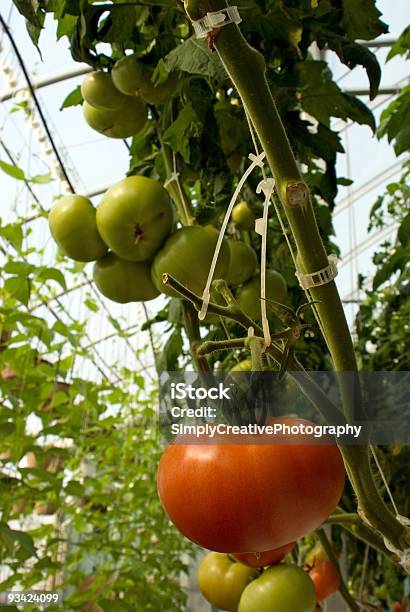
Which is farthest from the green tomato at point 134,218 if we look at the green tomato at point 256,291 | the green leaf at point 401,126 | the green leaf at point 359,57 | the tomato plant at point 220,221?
the green leaf at point 401,126

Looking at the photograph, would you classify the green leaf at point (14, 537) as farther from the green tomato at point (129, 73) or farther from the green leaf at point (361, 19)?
the green leaf at point (361, 19)

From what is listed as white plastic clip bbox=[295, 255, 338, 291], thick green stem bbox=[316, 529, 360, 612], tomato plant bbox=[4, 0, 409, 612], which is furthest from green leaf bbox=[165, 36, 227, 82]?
thick green stem bbox=[316, 529, 360, 612]

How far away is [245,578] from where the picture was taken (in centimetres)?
52

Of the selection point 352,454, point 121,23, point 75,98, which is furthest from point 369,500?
point 75,98

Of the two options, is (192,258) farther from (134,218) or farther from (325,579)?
(325,579)

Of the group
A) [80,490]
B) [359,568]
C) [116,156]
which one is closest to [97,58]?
[80,490]

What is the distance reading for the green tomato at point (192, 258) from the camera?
1.66 ft

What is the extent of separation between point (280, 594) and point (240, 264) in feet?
1.00

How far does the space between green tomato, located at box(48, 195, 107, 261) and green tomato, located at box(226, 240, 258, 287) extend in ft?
0.43

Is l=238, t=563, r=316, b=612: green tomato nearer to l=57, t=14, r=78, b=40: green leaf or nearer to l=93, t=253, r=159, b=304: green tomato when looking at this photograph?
l=93, t=253, r=159, b=304: green tomato

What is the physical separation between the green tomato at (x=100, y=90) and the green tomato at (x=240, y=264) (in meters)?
0.20

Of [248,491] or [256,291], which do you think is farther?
[256,291]

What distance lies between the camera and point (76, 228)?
1.79 ft

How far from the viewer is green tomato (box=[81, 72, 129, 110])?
0.62 metres
